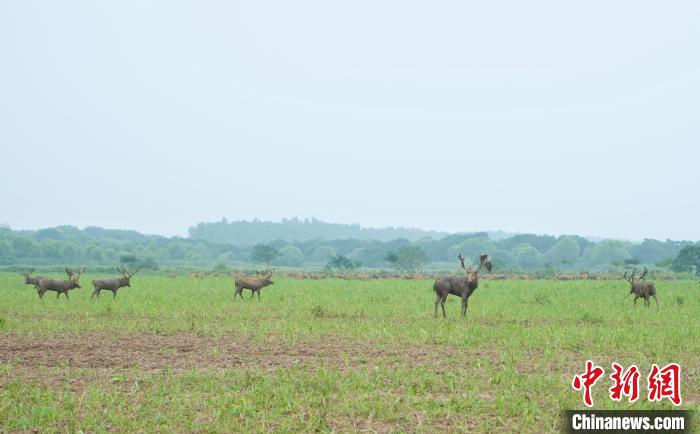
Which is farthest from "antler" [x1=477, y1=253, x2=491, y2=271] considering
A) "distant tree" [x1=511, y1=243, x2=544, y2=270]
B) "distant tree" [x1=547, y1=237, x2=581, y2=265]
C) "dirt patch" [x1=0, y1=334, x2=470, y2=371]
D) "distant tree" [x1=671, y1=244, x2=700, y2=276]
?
"distant tree" [x1=547, y1=237, x2=581, y2=265]

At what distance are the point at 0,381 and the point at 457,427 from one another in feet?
26.4

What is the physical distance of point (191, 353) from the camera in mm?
14734

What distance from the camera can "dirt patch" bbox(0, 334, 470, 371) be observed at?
13.5 metres

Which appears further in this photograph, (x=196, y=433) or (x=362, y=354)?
(x=362, y=354)

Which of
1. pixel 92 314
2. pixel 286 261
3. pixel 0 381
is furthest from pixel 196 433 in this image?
pixel 286 261

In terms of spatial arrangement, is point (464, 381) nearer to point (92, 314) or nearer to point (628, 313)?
point (628, 313)

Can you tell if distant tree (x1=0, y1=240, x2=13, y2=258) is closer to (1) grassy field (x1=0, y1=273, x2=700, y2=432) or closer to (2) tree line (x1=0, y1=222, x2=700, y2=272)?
(2) tree line (x1=0, y1=222, x2=700, y2=272)

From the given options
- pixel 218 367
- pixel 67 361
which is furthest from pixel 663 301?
pixel 67 361

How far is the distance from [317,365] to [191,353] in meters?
3.22

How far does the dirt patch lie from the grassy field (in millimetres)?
44

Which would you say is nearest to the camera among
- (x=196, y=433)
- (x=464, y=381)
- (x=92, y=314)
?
(x=196, y=433)

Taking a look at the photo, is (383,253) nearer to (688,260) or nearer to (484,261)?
(688,260)

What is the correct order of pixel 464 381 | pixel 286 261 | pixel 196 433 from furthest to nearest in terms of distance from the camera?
pixel 286 261 < pixel 464 381 < pixel 196 433

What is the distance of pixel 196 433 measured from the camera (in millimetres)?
9250
